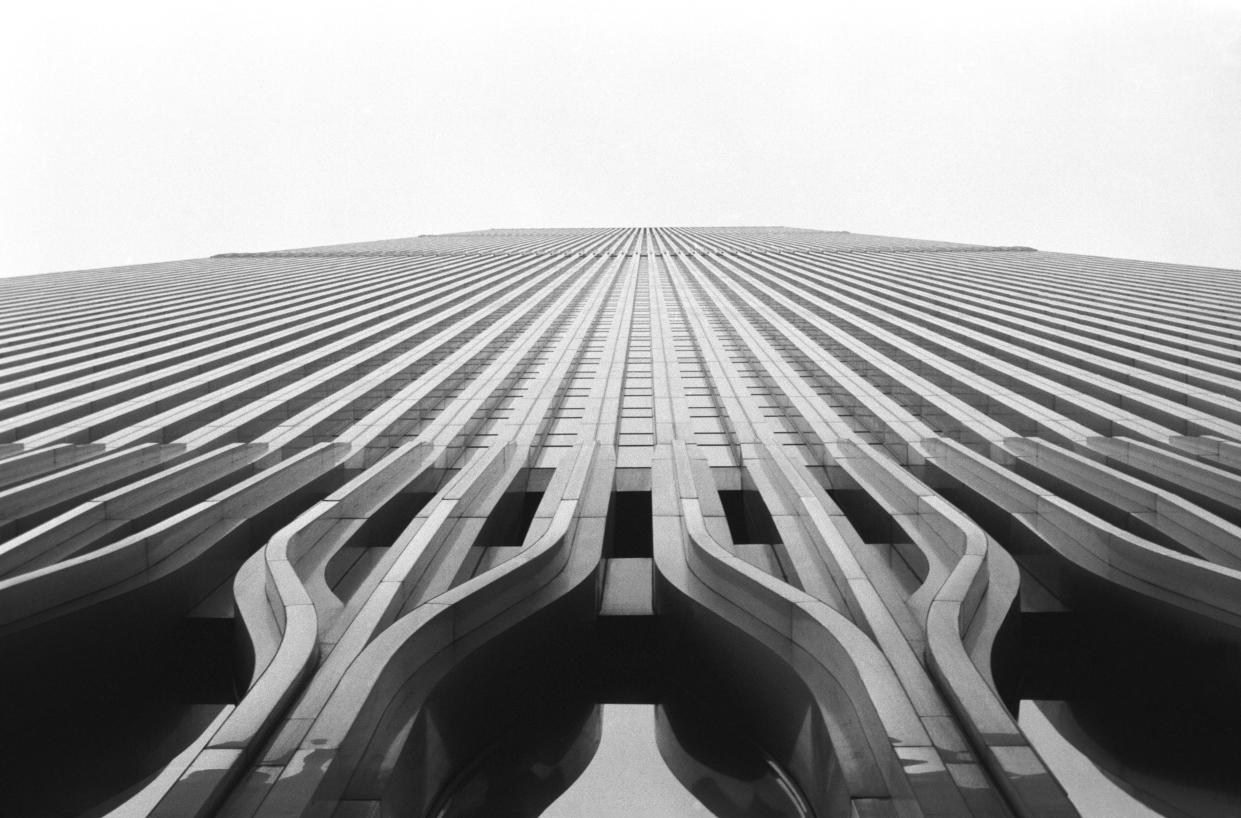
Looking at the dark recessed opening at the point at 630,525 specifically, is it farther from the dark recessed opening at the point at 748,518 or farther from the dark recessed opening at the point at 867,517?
the dark recessed opening at the point at 867,517

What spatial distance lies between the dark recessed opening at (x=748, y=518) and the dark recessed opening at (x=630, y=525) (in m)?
1.32

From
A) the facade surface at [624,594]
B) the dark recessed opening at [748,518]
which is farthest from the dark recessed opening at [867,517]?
Result: the dark recessed opening at [748,518]

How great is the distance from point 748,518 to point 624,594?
3818 mm

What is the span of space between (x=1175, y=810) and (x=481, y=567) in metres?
7.22

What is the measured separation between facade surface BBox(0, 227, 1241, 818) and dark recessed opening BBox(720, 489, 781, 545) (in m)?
0.08

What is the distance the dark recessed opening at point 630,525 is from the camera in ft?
35.9

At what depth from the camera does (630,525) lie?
11.5 m

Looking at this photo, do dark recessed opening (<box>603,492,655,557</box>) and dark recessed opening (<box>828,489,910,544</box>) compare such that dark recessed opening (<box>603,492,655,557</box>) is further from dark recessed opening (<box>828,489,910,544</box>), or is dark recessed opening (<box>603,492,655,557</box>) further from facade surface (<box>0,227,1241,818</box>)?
dark recessed opening (<box>828,489,910,544</box>)

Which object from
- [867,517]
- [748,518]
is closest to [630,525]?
[748,518]

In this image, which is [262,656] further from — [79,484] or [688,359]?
[688,359]

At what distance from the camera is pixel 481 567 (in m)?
8.91

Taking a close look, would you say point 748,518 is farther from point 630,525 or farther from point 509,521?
point 509,521

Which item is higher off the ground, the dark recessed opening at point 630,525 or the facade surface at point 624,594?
the facade surface at point 624,594

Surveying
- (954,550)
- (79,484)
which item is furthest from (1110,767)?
(79,484)
